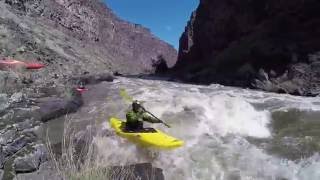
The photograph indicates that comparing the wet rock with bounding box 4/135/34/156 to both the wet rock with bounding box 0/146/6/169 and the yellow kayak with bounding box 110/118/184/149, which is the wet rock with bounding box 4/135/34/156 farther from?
the yellow kayak with bounding box 110/118/184/149

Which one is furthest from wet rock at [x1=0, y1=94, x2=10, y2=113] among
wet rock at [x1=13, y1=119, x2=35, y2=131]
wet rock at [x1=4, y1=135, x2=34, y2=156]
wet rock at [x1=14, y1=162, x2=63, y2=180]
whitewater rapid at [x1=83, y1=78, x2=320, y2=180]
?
wet rock at [x1=14, y1=162, x2=63, y2=180]

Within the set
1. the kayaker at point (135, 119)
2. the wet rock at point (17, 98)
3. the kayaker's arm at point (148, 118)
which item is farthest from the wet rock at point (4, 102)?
the kayaker's arm at point (148, 118)

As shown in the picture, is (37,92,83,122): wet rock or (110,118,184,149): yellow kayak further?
(37,92,83,122): wet rock

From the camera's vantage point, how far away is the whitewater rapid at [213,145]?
8.23m

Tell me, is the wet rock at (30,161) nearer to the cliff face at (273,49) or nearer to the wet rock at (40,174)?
the wet rock at (40,174)

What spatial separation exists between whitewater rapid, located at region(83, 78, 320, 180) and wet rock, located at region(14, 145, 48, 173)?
0.85 metres

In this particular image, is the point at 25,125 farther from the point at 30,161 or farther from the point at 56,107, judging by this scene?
the point at 30,161

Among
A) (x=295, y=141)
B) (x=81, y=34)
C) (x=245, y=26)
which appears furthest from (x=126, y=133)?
(x=81, y=34)

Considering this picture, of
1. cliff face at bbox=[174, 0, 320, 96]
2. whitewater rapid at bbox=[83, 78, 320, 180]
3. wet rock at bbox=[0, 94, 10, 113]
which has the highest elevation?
cliff face at bbox=[174, 0, 320, 96]

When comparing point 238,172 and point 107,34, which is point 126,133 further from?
point 107,34

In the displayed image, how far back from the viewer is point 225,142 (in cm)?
977

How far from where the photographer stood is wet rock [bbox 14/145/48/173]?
645 cm

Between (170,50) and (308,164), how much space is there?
279 ft

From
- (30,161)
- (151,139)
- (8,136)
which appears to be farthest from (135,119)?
(30,161)
